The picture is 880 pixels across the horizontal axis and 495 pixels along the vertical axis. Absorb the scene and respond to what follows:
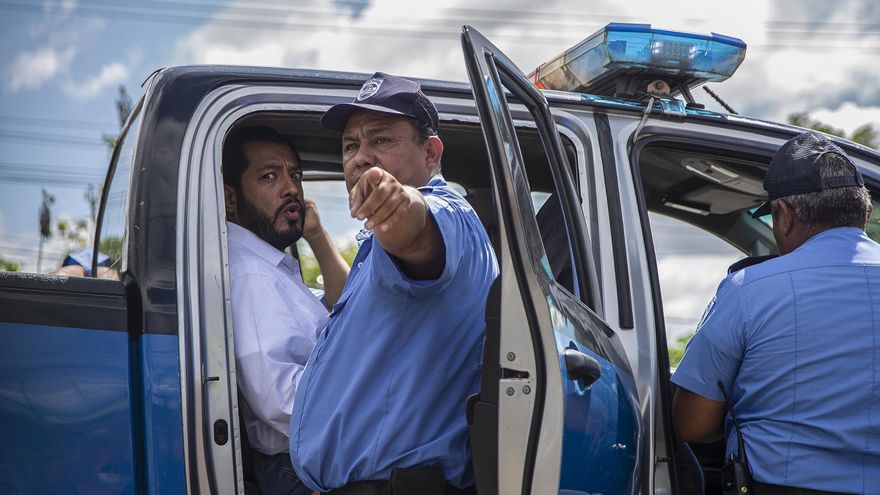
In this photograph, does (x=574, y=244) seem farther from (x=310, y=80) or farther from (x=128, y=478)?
(x=128, y=478)

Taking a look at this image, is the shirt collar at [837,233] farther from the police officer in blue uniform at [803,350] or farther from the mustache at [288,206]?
the mustache at [288,206]

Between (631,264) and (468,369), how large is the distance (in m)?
0.69

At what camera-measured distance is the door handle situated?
1.80 meters

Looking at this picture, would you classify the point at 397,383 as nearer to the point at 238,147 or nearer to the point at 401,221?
the point at 401,221

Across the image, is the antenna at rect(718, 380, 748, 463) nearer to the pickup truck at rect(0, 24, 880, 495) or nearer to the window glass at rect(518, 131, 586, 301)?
the pickup truck at rect(0, 24, 880, 495)

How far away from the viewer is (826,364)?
2250mm

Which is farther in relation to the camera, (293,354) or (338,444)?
(293,354)

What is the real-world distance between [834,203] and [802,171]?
0.39 feet

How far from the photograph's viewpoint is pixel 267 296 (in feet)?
8.05

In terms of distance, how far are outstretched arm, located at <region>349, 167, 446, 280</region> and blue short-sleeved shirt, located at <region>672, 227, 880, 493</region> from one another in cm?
89

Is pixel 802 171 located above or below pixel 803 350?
above

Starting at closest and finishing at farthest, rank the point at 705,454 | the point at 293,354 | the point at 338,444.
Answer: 1. the point at 338,444
2. the point at 293,354
3. the point at 705,454

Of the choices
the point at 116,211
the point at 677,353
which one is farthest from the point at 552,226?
the point at 677,353

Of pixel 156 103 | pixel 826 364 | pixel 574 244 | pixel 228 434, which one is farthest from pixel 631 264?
pixel 156 103
